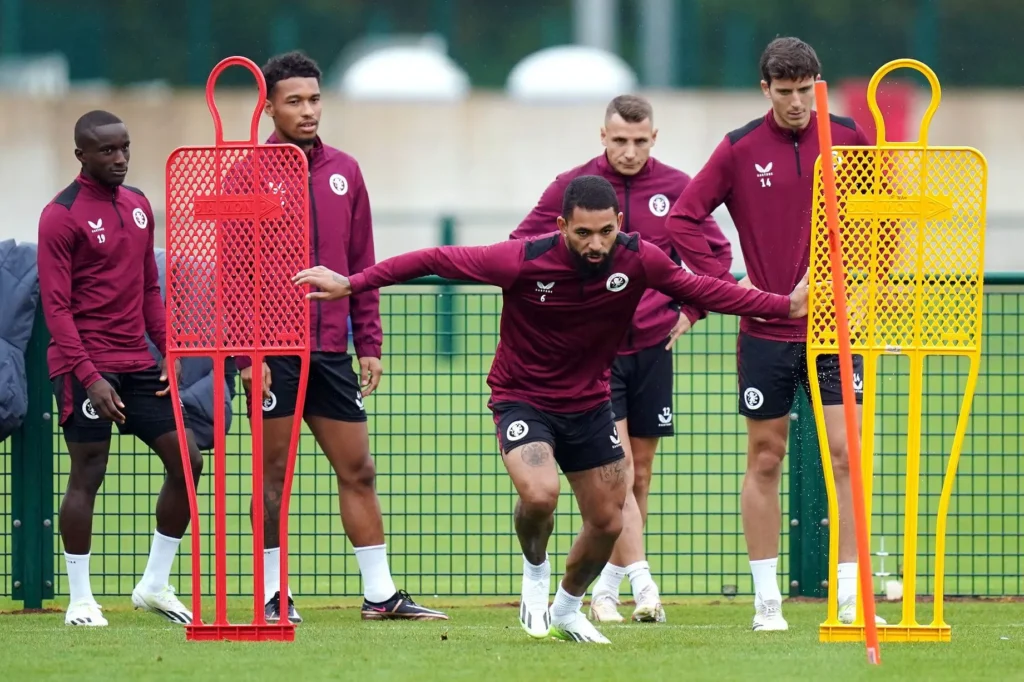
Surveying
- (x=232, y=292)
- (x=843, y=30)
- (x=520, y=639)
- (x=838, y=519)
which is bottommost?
(x=520, y=639)

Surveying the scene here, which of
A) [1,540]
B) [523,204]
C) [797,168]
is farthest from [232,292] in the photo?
[523,204]

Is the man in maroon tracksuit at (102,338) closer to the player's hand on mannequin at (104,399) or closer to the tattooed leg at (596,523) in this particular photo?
the player's hand on mannequin at (104,399)

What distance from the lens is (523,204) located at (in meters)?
24.9

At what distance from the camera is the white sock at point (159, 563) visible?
7348 mm

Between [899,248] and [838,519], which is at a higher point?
[899,248]

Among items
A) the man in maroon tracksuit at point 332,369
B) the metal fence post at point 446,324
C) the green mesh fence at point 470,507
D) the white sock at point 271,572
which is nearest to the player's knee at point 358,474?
the man in maroon tracksuit at point 332,369

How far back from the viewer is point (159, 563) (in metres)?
7.35

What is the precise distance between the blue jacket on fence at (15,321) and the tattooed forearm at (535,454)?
281 centimetres

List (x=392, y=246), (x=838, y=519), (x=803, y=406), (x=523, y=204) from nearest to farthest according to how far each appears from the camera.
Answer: (x=838, y=519) → (x=803, y=406) → (x=392, y=246) → (x=523, y=204)

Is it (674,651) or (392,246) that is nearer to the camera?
(674,651)

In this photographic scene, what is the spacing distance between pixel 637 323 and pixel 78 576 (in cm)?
273

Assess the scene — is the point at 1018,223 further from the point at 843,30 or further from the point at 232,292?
the point at 232,292

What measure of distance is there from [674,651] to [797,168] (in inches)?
81.4

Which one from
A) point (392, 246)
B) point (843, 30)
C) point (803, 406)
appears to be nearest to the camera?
point (803, 406)
